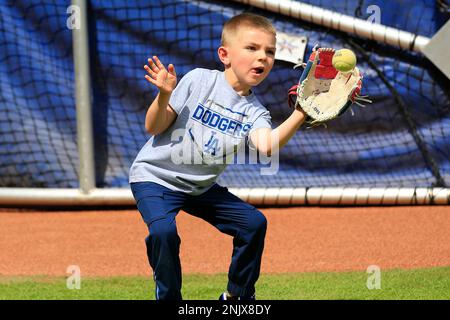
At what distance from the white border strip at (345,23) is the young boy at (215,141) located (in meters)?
3.59

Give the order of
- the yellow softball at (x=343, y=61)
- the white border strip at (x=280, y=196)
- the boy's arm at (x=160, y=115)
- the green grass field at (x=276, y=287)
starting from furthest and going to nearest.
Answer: the white border strip at (x=280, y=196) → the green grass field at (x=276, y=287) → the boy's arm at (x=160, y=115) → the yellow softball at (x=343, y=61)

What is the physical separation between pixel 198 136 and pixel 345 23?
384 centimetres

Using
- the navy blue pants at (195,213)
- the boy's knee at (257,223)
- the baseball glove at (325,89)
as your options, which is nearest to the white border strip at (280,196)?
the navy blue pants at (195,213)

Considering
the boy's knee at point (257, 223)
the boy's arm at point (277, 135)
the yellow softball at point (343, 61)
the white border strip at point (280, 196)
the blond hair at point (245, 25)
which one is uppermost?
the white border strip at point (280, 196)

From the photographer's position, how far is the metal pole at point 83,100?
853 centimetres

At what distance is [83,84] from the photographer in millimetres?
8531

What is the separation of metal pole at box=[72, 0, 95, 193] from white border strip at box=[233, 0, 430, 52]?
57.5 inches

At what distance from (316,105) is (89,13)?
4.73 meters

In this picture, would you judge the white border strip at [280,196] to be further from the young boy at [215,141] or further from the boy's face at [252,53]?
the boy's face at [252,53]

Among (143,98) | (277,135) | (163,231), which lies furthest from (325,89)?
(143,98)

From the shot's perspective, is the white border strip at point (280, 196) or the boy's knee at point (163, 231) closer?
the boy's knee at point (163, 231)

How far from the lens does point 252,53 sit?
4.88 m

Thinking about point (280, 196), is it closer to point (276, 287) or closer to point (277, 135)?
point (276, 287)

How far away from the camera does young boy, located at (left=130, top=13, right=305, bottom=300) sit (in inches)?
193
